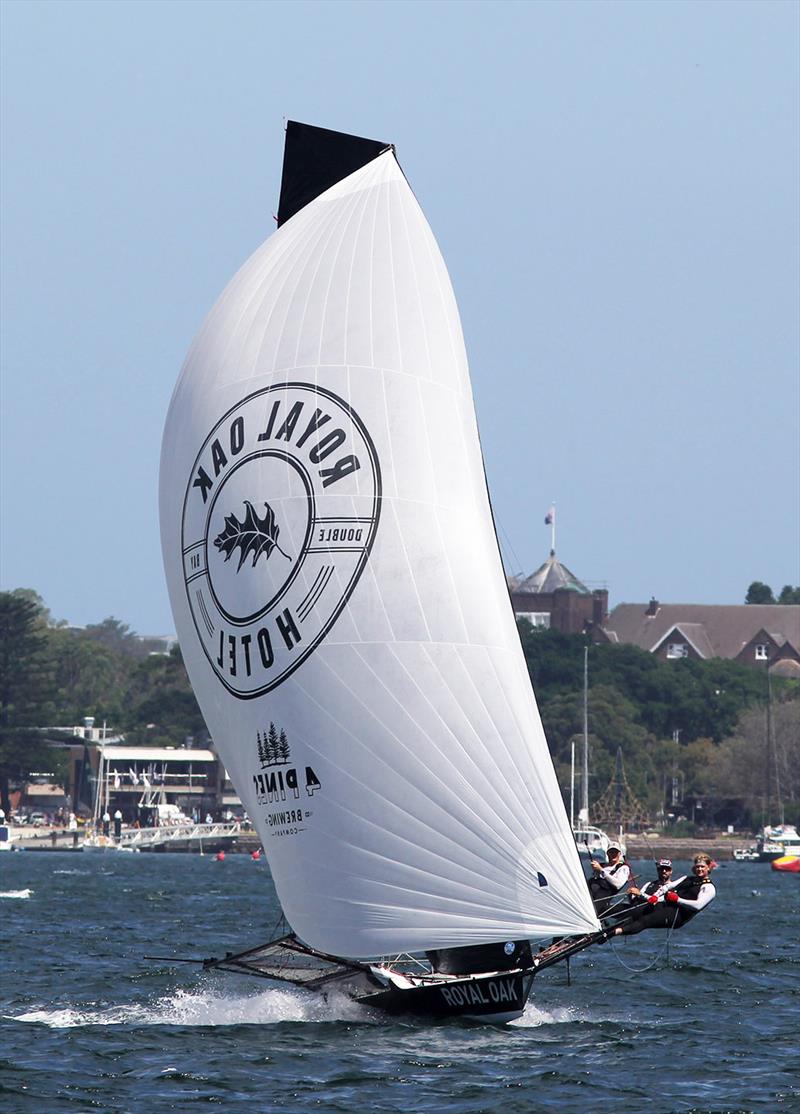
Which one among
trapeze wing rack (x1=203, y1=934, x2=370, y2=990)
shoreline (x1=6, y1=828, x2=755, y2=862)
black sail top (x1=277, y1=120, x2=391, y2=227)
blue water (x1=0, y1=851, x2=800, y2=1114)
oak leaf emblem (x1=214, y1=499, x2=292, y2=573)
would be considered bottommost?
blue water (x1=0, y1=851, x2=800, y2=1114)

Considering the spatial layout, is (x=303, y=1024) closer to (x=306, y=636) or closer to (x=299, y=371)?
(x=306, y=636)

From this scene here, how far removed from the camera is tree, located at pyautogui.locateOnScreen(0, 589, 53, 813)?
11325 cm

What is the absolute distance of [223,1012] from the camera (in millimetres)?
22766

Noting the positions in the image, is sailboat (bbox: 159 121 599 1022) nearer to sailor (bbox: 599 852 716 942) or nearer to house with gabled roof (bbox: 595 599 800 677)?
sailor (bbox: 599 852 716 942)

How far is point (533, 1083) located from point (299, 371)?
7.00 metres

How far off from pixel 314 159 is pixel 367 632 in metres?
5.39

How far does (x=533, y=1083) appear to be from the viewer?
60.3ft

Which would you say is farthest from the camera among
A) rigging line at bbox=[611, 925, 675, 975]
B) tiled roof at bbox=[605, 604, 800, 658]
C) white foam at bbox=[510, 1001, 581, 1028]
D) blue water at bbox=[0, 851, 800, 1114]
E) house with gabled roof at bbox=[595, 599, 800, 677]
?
tiled roof at bbox=[605, 604, 800, 658]

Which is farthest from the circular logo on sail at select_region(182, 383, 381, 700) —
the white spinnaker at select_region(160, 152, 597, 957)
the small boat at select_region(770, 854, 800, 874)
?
the small boat at select_region(770, 854, 800, 874)

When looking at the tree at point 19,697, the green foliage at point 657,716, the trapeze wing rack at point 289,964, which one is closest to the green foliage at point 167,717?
the tree at point 19,697

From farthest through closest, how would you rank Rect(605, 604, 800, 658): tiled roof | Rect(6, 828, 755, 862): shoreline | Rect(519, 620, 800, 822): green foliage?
Rect(605, 604, 800, 658): tiled roof < Rect(519, 620, 800, 822): green foliage < Rect(6, 828, 755, 862): shoreline

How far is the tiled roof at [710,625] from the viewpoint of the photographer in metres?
162

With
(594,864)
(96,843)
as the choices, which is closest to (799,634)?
(96,843)

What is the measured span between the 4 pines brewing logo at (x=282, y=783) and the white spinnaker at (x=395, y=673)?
51 mm
